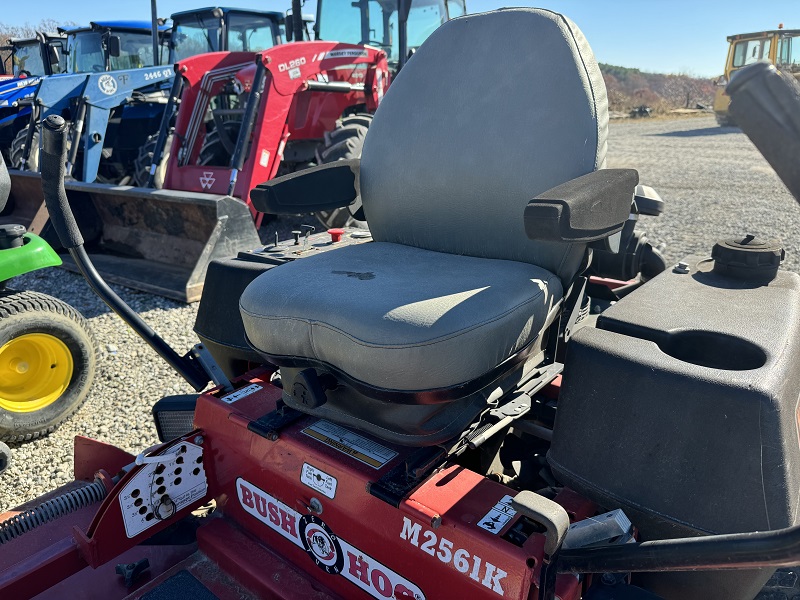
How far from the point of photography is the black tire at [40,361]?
2512 mm

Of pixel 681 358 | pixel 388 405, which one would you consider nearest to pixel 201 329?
pixel 388 405

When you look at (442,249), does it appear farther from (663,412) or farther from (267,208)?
(663,412)

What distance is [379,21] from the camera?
5.80 m

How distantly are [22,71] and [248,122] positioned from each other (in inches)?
267

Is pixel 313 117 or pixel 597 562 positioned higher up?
pixel 313 117

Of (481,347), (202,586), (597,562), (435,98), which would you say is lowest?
(202,586)

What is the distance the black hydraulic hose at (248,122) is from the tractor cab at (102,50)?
3.98m

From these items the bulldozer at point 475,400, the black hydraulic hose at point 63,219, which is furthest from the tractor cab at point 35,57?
the bulldozer at point 475,400

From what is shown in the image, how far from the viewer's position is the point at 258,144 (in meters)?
4.77

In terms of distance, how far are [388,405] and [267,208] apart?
2.38ft

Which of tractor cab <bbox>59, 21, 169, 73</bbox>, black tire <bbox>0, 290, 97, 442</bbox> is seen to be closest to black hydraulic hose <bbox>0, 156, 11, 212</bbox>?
black tire <bbox>0, 290, 97, 442</bbox>

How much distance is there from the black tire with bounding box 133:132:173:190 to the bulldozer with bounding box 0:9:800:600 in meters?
3.79

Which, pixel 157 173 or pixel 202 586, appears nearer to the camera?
pixel 202 586

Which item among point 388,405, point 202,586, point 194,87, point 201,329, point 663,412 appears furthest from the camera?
point 194,87
